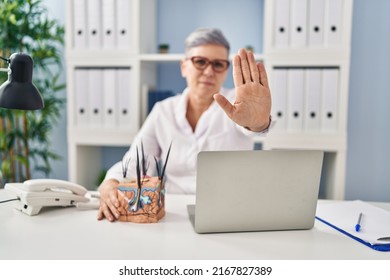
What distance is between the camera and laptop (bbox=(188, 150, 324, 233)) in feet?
2.88

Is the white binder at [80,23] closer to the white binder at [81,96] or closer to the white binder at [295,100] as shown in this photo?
the white binder at [81,96]

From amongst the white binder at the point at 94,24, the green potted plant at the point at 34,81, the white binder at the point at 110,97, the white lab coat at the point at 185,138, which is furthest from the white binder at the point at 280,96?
the green potted plant at the point at 34,81

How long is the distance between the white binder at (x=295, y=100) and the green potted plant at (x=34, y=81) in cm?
144

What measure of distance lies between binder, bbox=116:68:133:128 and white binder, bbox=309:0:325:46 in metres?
1.03

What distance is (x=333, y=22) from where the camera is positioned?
2.02 meters

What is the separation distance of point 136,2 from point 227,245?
1.68 meters

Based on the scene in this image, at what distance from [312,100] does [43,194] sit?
4.90ft

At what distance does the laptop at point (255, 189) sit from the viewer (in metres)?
0.88

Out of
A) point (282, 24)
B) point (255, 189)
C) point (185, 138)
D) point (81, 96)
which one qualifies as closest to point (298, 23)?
Result: point (282, 24)

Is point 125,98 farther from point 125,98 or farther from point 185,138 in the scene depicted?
point 185,138

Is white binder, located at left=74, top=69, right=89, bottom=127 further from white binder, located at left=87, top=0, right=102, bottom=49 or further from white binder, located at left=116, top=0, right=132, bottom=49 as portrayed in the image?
white binder, located at left=116, top=0, right=132, bottom=49

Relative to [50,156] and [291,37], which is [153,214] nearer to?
[291,37]

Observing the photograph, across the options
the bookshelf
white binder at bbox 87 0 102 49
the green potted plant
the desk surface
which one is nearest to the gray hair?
the bookshelf
